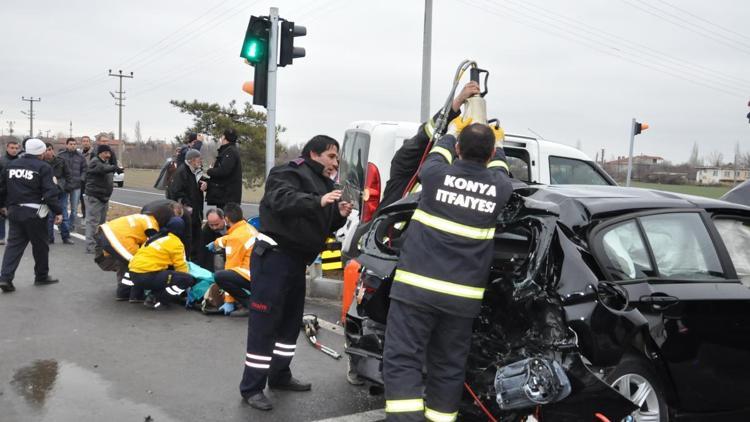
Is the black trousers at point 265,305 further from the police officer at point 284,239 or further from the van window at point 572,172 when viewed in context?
the van window at point 572,172

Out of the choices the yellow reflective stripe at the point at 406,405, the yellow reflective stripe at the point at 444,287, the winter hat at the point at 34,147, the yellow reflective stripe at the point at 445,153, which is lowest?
the yellow reflective stripe at the point at 406,405

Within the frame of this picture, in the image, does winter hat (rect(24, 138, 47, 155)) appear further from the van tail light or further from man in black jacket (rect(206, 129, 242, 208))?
the van tail light

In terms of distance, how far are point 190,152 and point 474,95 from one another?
17.0 feet

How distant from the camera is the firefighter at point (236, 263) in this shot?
21.6 feet

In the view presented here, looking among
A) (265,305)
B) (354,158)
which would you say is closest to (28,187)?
(354,158)

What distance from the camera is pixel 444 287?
344 cm

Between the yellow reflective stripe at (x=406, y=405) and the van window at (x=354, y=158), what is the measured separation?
16.9ft

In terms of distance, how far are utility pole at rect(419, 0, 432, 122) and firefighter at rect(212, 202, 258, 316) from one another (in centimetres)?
572

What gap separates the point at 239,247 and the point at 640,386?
4300 millimetres

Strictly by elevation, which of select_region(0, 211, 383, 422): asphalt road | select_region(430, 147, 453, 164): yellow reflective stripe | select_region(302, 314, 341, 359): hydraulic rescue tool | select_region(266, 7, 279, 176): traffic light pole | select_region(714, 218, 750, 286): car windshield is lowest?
select_region(0, 211, 383, 422): asphalt road

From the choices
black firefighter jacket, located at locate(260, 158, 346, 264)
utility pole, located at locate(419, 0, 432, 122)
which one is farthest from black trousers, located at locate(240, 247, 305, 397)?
utility pole, located at locate(419, 0, 432, 122)

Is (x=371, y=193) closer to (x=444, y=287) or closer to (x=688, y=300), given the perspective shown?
(x=444, y=287)

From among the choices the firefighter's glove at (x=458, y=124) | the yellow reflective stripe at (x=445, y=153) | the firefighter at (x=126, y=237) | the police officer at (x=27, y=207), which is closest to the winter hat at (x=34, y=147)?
the police officer at (x=27, y=207)

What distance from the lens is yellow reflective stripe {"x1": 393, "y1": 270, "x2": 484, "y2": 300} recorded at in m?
3.44
